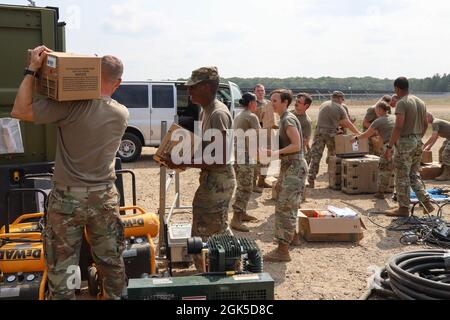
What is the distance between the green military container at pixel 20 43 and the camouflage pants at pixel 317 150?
5.74 m

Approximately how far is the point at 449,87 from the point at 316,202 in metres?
81.4

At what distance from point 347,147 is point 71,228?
7098mm

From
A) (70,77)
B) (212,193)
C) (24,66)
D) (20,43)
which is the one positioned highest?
(20,43)

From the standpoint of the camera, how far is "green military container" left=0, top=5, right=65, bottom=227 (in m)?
4.54

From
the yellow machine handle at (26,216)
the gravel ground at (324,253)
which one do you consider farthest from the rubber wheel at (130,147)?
the yellow machine handle at (26,216)

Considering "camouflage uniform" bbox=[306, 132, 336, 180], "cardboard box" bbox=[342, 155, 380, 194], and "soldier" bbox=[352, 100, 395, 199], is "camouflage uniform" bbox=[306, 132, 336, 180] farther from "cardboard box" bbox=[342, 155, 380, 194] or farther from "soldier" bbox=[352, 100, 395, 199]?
"soldier" bbox=[352, 100, 395, 199]

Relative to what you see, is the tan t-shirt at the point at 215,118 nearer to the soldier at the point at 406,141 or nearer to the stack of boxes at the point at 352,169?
Result: the soldier at the point at 406,141

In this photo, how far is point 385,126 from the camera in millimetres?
8555

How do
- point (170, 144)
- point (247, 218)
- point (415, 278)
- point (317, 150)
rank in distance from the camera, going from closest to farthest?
point (415, 278) → point (170, 144) → point (247, 218) → point (317, 150)

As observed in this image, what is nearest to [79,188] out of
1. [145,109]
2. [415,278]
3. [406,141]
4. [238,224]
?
[415,278]

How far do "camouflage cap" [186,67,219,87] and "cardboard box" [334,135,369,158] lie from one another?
5.72m

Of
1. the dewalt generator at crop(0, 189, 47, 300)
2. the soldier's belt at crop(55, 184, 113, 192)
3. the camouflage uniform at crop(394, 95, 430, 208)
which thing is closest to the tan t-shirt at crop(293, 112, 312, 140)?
the camouflage uniform at crop(394, 95, 430, 208)

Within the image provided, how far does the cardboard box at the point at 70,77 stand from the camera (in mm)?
2928

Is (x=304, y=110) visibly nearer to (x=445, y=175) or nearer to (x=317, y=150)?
(x=317, y=150)
